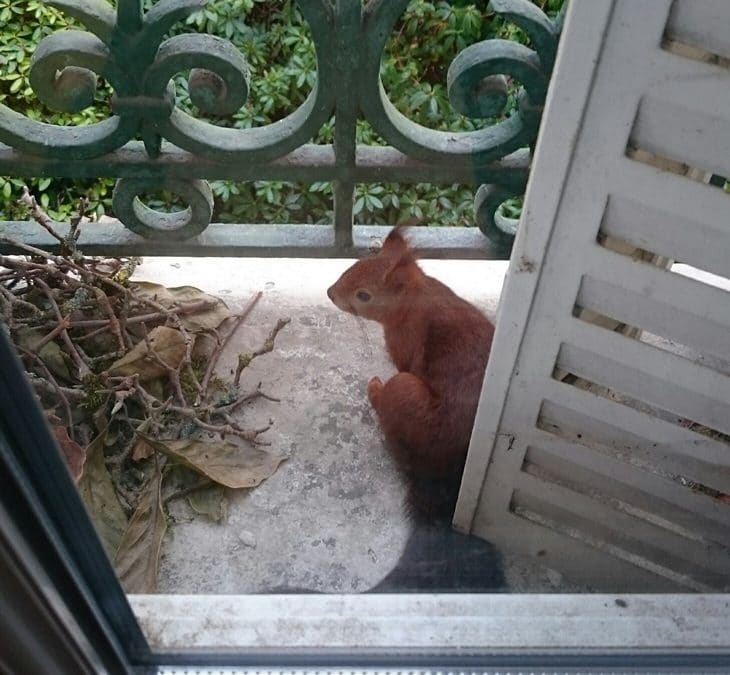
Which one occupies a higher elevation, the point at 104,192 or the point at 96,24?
the point at 96,24

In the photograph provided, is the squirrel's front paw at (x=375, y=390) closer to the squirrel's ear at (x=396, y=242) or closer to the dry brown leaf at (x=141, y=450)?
the squirrel's ear at (x=396, y=242)

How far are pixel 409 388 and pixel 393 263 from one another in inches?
7.3

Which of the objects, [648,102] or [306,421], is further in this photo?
[306,421]

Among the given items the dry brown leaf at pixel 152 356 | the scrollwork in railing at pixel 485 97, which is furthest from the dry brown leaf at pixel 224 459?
the scrollwork in railing at pixel 485 97

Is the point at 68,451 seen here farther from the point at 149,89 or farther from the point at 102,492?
the point at 149,89

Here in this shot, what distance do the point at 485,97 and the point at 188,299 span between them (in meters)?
0.57

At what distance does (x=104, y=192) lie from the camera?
105 cm

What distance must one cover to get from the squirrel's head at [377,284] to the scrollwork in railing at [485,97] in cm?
19

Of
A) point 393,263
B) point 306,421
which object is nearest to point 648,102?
point 393,263

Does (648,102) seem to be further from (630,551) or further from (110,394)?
(110,394)

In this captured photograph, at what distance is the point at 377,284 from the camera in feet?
3.90

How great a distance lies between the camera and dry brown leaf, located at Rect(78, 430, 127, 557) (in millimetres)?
772

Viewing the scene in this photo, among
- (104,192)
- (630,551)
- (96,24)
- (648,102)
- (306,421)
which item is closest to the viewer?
(648,102)

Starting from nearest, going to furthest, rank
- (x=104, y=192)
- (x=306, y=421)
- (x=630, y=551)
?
(x=630, y=551), (x=104, y=192), (x=306, y=421)
